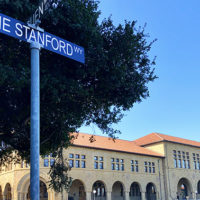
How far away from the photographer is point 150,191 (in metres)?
48.5

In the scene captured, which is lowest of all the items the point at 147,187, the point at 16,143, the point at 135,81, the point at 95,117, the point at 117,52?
the point at 147,187

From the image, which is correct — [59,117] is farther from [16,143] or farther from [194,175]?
[194,175]

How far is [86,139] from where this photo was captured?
42.2 meters

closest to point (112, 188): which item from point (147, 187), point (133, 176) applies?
point (133, 176)

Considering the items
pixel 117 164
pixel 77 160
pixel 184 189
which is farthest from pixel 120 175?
pixel 184 189

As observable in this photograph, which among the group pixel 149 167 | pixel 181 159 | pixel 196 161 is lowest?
pixel 149 167

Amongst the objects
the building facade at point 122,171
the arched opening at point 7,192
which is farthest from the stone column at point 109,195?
the arched opening at point 7,192

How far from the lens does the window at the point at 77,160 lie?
37.8 meters

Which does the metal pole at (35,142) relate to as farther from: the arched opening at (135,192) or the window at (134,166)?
the arched opening at (135,192)

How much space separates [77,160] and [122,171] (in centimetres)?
798

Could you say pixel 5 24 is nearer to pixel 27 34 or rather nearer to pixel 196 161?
pixel 27 34

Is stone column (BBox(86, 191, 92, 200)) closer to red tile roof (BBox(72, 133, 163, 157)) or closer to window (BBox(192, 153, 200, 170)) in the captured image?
red tile roof (BBox(72, 133, 163, 157))

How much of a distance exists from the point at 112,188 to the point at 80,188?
5.93m

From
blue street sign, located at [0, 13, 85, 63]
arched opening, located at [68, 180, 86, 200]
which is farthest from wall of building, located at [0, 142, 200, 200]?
blue street sign, located at [0, 13, 85, 63]
